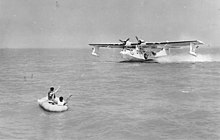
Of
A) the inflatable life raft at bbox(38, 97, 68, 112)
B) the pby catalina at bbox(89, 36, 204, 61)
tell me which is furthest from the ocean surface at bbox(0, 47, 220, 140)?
the pby catalina at bbox(89, 36, 204, 61)

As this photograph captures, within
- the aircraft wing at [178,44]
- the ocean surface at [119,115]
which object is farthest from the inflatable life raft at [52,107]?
the aircraft wing at [178,44]

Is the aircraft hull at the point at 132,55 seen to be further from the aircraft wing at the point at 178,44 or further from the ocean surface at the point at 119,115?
the ocean surface at the point at 119,115

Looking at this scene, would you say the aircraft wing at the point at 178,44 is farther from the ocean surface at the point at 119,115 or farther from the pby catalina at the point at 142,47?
the ocean surface at the point at 119,115

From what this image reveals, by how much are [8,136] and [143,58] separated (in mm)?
55792

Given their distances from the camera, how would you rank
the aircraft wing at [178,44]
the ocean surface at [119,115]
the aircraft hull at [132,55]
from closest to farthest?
1. the ocean surface at [119,115]
2. the aircraft wing at [178,44]
3. the aircraft hull at [132,55]

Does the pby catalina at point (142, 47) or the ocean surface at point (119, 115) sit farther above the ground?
the pby catalina at point (142, 47)

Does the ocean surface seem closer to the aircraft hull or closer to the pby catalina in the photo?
the pby catalina

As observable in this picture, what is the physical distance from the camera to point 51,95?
24.8 metres

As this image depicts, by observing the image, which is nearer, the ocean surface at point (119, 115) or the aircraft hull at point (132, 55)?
the ocean surface at point (119, 115)

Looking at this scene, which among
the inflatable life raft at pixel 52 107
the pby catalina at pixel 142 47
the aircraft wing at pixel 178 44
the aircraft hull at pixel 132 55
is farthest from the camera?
the aircraft hull at pixel 132 55

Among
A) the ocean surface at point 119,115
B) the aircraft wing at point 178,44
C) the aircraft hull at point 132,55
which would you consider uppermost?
the aircraft wing at point 178,44

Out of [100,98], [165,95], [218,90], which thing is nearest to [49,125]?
[100,98]

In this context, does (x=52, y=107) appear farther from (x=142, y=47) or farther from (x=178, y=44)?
(x=142, y=47)

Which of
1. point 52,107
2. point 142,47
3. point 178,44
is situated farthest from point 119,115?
point 142,47
